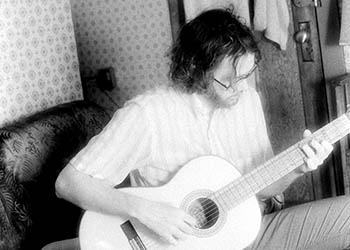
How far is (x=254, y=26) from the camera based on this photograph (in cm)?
229

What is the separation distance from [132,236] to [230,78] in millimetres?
536

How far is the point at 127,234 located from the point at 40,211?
1.40ft

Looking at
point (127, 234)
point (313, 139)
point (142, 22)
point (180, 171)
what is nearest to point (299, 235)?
point (313, 139)

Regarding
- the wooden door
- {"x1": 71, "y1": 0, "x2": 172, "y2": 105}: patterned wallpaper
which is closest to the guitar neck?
the wooden door

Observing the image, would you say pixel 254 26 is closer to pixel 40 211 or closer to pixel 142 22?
pixel 142 22

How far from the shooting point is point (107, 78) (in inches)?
112

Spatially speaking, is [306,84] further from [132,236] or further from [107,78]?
[132,236]

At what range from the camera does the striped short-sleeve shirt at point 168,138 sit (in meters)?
1.52

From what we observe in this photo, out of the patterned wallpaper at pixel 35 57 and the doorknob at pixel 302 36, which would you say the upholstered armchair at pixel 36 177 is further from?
the doorknob at pixel 302 36

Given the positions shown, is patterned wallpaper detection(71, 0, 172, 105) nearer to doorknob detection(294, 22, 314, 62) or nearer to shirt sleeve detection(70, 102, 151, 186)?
doorknob detection(294, 22, 314, 62)

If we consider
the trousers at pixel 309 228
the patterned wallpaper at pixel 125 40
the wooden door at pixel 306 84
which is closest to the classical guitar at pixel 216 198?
the trousers at pixel 309 228

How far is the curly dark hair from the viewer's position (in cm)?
156

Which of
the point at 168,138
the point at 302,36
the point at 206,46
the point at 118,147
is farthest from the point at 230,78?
the point at 302,36

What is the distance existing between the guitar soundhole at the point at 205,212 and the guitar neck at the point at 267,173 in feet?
0.10
